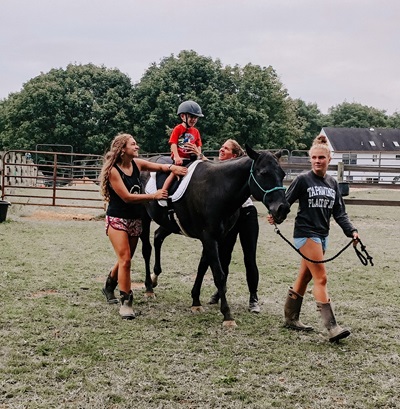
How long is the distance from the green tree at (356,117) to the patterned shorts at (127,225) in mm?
84424

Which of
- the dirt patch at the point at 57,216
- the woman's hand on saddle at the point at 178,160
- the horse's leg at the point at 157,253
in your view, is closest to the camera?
the woman's hand on saddle at the point at 178,160

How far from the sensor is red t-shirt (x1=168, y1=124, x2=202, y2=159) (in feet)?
20.0

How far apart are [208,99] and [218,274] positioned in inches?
1445

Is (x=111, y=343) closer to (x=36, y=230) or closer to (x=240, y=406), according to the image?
(x=240, y=406)

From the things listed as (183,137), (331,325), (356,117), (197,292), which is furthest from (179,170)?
(356,117)

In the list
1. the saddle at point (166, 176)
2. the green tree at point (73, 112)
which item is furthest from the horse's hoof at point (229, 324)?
the green tree at point (73, 112)

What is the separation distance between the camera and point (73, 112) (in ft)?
139

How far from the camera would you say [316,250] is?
4441 millimetres

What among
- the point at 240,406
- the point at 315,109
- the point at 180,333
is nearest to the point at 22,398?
the point at 240,406

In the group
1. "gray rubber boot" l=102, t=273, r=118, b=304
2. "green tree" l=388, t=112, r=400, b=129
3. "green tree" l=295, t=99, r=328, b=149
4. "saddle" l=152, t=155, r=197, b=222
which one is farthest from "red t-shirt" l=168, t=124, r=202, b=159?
"green tree" l=388, t=112, r=400, b=129

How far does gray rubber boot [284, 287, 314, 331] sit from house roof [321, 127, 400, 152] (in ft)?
211

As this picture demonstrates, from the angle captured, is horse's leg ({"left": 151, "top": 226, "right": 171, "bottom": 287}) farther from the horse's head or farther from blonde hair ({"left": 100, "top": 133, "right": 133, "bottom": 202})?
the horse's head

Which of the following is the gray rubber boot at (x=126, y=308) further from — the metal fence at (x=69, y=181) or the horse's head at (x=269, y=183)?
the metal fence at (x=69, y=181)

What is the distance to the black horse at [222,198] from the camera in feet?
15.3
